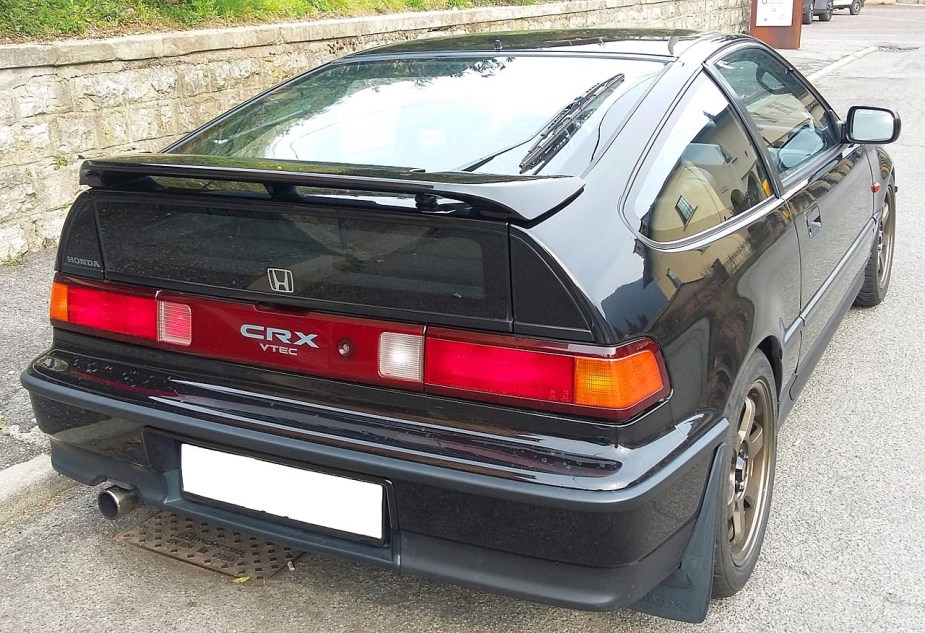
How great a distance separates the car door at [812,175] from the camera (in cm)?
308

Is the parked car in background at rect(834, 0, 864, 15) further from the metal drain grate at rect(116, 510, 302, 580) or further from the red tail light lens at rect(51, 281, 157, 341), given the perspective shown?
the red tail light lens at rect(51, 281, 157, 341)

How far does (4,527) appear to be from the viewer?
2992 mm

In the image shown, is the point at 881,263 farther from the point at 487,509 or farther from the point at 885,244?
the point at 487,509

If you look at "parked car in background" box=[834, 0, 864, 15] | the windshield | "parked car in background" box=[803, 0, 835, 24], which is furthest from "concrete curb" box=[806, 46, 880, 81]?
the windshield

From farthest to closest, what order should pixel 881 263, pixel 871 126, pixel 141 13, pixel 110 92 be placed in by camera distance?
pixel 141 13 < pixel 110 92 < pixel 881 263 < pixel 871 126

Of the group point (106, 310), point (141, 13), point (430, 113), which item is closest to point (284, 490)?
point (106, 310)

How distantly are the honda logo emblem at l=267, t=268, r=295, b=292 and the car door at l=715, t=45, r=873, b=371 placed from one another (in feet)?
5.35

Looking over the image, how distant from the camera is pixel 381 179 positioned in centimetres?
202

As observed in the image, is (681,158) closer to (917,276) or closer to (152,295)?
(152,295)

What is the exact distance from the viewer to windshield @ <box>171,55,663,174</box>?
8.05 ft

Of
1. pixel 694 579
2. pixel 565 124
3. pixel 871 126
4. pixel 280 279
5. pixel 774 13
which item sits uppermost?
pixel 774 13

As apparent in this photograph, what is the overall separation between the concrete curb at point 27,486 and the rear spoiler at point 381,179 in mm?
1292

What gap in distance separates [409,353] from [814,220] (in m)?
1.80

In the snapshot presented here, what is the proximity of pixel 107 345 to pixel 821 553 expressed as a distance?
218cm
